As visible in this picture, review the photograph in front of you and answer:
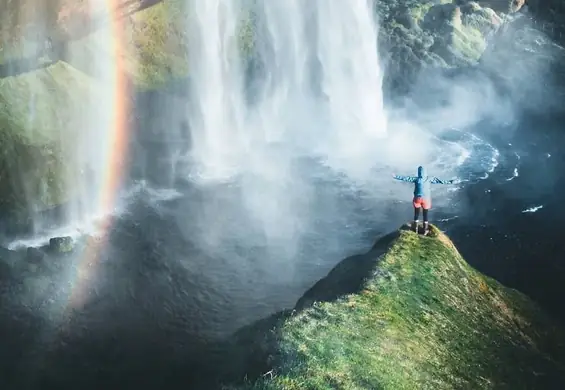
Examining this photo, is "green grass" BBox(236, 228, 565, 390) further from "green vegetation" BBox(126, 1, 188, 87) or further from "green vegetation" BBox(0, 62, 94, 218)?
"green vegetation" BBox(126, 1, 188, 87)

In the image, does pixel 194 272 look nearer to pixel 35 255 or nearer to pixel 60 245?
pixel 60 245

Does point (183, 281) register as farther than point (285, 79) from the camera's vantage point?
No

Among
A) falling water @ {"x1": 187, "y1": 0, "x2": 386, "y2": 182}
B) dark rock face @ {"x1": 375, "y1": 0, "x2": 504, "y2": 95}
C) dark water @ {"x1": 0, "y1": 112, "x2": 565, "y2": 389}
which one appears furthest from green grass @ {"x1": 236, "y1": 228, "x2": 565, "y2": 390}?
dark rock face @ {"x1": 375, "y1": 0, "x2": 504, "y2": 95}

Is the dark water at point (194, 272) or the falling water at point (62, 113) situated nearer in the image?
the dark water at point (194, 272)

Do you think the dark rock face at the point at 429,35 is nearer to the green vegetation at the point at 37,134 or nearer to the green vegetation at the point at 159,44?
the green vegetation at the point at 159,44

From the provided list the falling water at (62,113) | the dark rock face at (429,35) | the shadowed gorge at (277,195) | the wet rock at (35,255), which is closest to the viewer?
the shadowed gorge at (277,195)

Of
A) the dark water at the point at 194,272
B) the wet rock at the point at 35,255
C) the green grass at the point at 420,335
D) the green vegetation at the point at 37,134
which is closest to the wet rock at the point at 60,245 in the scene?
the wet rock at the point at 35,255

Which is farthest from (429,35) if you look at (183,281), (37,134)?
(183,281)
